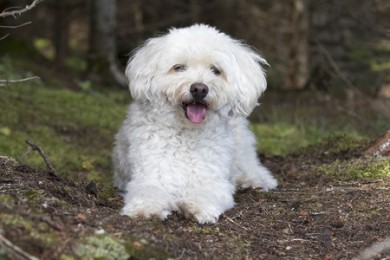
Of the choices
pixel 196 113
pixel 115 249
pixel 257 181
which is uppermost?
pixel 196 113

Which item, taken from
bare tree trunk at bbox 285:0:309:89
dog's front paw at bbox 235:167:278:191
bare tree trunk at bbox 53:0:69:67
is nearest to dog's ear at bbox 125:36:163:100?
dog's front paw at bbox 235:167:278:191

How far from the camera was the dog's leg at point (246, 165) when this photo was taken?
22.4ft

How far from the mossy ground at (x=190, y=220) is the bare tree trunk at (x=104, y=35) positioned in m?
6.64

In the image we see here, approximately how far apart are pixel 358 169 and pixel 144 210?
254 centimetres

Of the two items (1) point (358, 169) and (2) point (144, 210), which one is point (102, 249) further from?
(1) point (358, 169)

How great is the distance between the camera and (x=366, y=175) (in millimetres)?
6574

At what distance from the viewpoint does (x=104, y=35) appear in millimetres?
16547

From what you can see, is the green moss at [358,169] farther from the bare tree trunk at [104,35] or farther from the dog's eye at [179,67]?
the bare tree trunk at [104,35]

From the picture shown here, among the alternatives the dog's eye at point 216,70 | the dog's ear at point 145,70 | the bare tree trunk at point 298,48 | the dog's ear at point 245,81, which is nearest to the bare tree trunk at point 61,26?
the bare tree trunk at point 298,48

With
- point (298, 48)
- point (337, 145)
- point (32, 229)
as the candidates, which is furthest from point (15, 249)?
point (298, 48)

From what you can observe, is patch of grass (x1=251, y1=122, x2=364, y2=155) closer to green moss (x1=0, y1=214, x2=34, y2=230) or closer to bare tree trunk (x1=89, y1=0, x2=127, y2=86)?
bare tree trunk (x1=89, y1=0, x2=127, y2=86)

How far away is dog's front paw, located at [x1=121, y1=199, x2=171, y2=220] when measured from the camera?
5020 millimetres

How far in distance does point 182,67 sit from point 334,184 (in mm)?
1755

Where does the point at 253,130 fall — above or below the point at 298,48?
below
